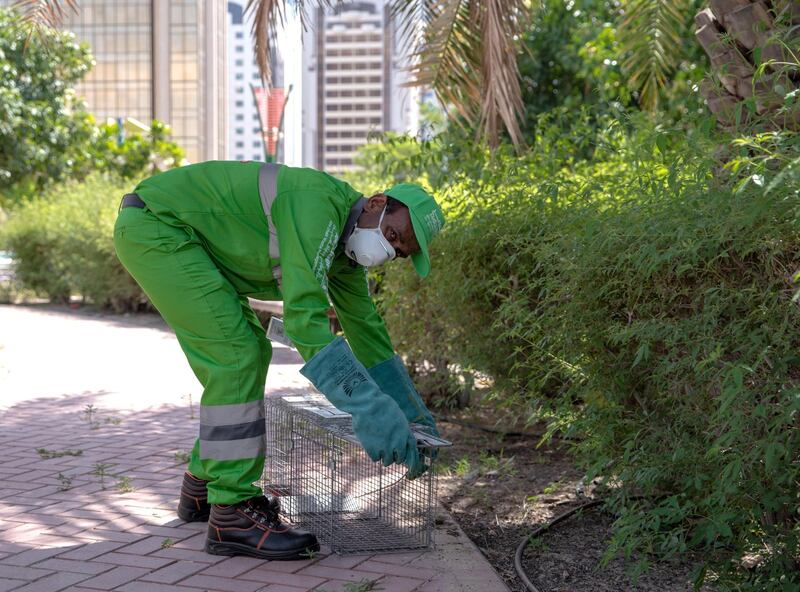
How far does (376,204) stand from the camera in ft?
12.3

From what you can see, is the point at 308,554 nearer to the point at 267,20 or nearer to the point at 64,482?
the point at 64,482

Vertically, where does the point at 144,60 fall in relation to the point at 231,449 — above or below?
above

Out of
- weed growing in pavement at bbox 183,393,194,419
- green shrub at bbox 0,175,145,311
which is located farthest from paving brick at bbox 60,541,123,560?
green shrub at bbox 0,175,145,311

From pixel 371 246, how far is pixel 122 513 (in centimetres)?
179

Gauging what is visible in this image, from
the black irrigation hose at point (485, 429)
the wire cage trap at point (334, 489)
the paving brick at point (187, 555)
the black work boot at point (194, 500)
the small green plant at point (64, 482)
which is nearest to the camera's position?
the paving brick at point (187, 555)

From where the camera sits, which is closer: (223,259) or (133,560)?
(133,560)

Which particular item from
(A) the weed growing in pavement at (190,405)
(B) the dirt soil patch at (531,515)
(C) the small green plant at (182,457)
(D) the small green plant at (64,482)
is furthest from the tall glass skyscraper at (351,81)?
(D) the small green plant at (64,482)

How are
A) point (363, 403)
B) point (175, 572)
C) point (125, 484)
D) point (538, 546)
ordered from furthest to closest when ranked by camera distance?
point (125, 484) < point (538, 546) < point (175, 572) < point (363, 403)

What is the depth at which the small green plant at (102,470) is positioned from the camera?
508 cm

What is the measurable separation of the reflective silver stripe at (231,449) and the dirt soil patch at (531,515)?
3.66 feet

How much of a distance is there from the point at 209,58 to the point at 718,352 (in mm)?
105371

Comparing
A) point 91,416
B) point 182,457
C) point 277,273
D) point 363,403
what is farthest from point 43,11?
point 363,403

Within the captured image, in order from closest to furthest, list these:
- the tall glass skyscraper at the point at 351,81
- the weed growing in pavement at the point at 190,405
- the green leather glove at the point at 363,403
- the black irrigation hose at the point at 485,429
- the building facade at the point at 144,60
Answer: the green leather glove at the point at 363,403 → the black irrigation hose at the point at 485,429 → the weed growing in pavement at the point at 190,405 → the building facade at the point at 144,60 → the tall glass skyscraper at the point at 351,81

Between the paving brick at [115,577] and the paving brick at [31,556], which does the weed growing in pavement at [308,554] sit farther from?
the paving brick at [31,556]
